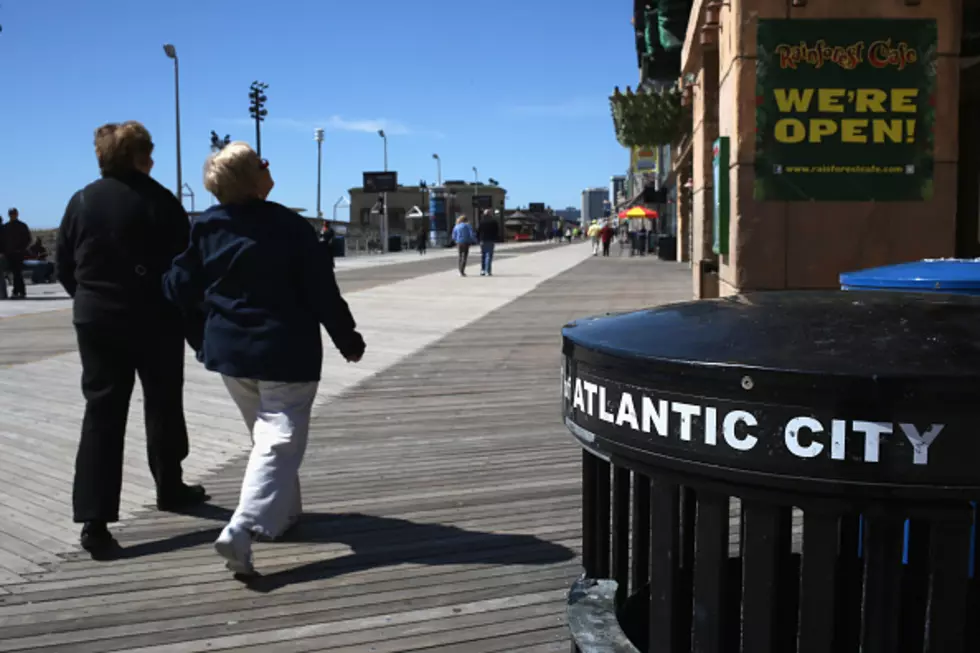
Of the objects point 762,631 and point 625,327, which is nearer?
point 762,631

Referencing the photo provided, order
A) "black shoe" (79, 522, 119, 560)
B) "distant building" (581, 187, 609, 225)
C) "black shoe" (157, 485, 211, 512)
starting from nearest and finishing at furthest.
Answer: "black shoe" (79, 522, 119, 560)
"black shoe" (157, 485, 211, 512)
"distant building" (581, 187, 609, 225)

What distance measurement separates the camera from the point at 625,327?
6.45 feet

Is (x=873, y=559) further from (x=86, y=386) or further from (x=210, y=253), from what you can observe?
(x=86, y=386)

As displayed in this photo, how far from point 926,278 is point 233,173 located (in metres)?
2.66

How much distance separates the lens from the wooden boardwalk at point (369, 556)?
3162mm

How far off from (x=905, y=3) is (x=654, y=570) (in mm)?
7254

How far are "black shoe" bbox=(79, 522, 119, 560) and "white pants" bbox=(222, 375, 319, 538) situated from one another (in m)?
0.77

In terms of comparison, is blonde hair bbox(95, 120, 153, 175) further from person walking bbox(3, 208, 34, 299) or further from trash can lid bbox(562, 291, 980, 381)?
person walking bbox(3, 208, 34, 299)

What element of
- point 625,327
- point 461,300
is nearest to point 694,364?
point 625,327

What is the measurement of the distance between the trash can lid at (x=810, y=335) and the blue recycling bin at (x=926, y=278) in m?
1.16

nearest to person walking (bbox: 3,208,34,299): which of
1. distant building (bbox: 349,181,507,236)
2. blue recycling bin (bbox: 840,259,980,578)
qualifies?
blue recycling bin (bbox: 840,259,980,578)

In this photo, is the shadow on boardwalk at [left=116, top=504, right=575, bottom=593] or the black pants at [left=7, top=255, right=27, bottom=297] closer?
the shadow on boardwalk at [left=116, top=504, right=575, bottom=593]

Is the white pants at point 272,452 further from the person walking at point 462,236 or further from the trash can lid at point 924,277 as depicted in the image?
the person walking at point 462,236

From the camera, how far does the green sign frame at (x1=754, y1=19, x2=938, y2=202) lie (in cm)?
760
